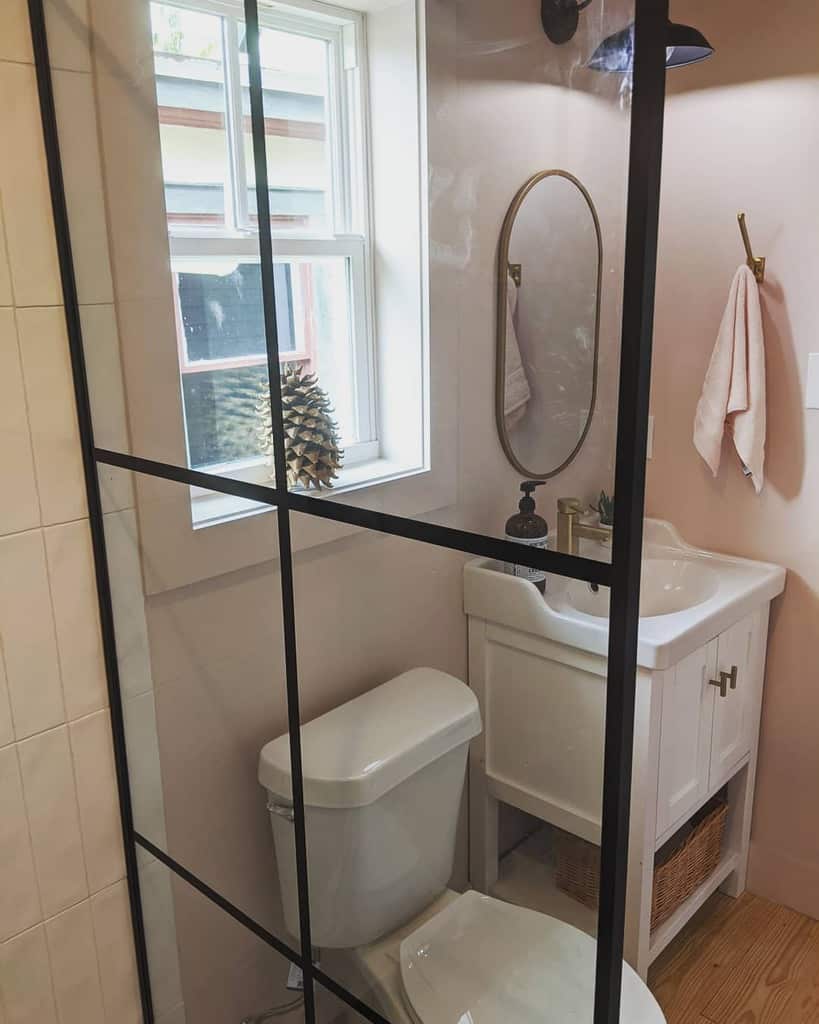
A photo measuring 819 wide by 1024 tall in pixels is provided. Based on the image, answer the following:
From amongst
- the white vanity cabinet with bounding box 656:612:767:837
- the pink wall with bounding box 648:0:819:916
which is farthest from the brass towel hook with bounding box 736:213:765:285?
the white vanity cabinet with bounding box 656:612:767:837

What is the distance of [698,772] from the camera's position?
1805 mm

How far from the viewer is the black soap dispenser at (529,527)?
0.77 metres

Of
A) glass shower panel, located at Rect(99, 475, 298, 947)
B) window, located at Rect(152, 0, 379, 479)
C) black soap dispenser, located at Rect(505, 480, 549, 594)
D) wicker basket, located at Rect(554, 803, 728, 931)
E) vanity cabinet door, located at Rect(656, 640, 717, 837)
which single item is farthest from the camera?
wicker basket, located at Rect(554, 803, 728, 931)

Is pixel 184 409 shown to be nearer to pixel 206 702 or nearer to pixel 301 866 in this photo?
pixel 206 702

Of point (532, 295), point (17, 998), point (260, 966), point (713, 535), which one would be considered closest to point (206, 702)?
point (260, 966)

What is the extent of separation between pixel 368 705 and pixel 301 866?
10.1 inches

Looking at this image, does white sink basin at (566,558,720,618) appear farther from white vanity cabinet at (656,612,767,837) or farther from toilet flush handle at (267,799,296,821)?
toilet flush handle at (267,799,296,821)

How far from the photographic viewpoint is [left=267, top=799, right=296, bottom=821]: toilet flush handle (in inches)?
45.6

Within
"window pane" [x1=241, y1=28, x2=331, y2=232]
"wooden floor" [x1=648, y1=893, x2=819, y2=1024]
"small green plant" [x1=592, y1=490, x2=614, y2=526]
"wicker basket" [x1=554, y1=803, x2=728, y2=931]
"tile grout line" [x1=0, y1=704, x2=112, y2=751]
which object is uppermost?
"window pane" [x1=241, y1=28, x2=331, y2=232]

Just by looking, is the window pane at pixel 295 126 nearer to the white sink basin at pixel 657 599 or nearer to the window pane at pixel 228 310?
the window pane at pixel 228 310

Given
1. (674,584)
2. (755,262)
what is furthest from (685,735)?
(755,262)

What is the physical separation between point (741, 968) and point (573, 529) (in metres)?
1.69

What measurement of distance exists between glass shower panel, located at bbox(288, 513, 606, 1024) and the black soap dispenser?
36 mm

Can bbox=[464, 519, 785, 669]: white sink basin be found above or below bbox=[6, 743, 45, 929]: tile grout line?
above
